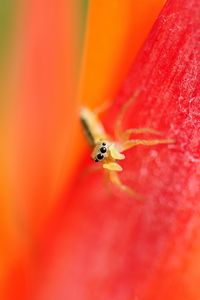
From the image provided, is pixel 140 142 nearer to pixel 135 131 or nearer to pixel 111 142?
pixel 135 131

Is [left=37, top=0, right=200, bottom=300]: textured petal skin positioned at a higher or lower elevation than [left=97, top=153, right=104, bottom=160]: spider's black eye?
lower

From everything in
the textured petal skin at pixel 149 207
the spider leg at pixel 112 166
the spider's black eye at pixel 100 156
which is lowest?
the textured petal skin at pixel 149 207

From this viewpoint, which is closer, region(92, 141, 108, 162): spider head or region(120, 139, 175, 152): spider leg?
region(120, 139, 175, 152): spider leg

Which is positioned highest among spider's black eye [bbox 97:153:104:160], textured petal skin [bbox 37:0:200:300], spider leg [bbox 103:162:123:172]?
spider's black eye [bbox 97:153:104:160]

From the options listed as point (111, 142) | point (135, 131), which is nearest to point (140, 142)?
point (135, 131)

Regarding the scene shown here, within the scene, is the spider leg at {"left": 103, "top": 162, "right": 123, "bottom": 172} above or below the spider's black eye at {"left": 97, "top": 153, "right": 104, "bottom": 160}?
below

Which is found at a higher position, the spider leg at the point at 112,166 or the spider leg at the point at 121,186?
the spider leg at the point at 112,166

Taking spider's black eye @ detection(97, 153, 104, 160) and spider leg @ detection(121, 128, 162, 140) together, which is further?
spider's black eye @ detection(97, 153, 104, 160)

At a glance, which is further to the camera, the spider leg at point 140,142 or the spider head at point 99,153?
the spider head at point 99,153
